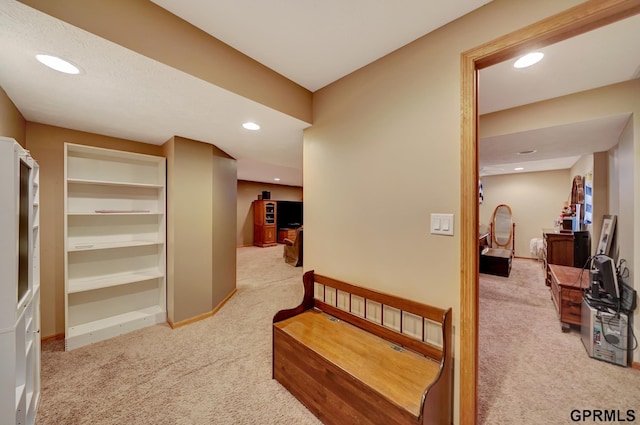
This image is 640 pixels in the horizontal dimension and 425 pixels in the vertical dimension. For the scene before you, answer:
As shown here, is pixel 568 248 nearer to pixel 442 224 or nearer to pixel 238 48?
pixel 442 224

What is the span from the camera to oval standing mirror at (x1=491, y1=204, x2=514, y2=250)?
6406 mm

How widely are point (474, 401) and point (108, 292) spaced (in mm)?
3581

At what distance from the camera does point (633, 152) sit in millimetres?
2039

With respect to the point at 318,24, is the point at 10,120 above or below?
below

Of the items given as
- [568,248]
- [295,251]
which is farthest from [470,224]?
[295,251]

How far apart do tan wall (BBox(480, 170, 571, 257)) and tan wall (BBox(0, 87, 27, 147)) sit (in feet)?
29.0

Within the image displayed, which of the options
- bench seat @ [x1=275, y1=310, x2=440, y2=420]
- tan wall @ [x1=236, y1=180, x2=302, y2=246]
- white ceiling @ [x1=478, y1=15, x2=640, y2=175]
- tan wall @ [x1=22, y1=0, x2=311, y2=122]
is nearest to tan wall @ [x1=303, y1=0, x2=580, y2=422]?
bench seat @ [x1=275, y1=310, x2=440, y2=420]

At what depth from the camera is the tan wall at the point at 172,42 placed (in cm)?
111

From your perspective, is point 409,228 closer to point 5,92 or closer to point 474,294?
point 474,294

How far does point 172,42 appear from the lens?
1365 millimetres

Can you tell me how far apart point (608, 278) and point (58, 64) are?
452 centimetres

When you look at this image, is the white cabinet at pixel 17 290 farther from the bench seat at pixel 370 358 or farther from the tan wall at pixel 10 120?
the bench seat at pixel 370 358

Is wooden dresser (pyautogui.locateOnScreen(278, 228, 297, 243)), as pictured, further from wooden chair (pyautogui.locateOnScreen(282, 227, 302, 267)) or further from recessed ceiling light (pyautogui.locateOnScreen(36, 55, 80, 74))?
recessed ceiling light (pyautogui.locateOnScreen(36, 55, 80, 74))

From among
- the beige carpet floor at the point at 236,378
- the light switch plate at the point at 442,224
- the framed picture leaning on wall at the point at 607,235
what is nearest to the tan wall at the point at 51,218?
the beige carpet floor at the point at 236,378
